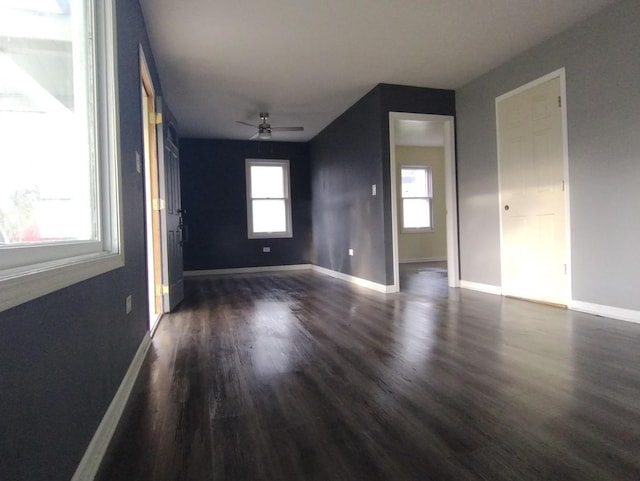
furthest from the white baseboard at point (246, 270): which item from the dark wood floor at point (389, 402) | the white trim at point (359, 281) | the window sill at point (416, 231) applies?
the dark wood floor at point (389, 402)

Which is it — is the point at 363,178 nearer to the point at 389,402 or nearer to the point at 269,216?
the point at 269,216

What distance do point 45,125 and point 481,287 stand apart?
442 centimetres

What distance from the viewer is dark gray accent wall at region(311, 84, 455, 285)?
4.47m

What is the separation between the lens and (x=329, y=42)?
3.41 metres

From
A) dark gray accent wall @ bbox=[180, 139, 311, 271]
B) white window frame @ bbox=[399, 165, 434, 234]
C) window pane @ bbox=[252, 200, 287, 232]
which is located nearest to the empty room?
dark gray accent wall @ bbox=[180, 139, 311, 271]

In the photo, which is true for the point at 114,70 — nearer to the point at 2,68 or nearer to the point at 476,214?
the point at 2,68

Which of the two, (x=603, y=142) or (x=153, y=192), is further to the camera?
(x=153, y=192)

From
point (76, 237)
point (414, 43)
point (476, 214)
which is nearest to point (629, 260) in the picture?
point (476, 214)

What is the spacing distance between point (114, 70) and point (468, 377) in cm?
235

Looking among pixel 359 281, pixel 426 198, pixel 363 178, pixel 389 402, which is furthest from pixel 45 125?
pixel 426 198

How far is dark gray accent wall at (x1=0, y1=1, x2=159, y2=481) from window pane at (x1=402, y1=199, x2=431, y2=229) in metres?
6.46

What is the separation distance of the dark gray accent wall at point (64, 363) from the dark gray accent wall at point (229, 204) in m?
5.03

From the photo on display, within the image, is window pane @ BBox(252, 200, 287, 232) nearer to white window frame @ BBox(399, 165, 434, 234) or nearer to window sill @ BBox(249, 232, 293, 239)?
window sill @ BBox(249, 232, 293, 239)

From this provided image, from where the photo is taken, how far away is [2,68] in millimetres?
894
